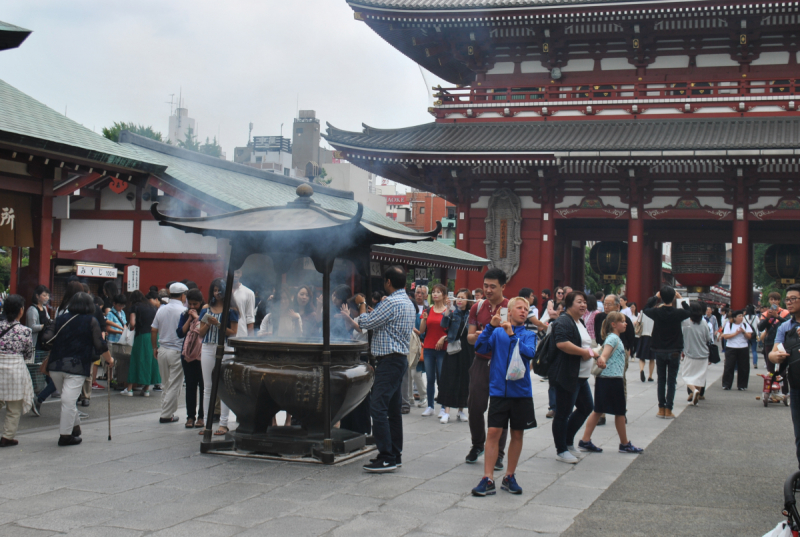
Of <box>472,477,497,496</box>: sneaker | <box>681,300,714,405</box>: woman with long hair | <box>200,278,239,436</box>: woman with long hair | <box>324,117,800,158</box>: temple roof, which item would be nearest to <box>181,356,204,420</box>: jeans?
<box>200,278,239,436</box>: woman with long hair

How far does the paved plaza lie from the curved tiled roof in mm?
11232

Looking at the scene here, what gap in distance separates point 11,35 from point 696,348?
404 inches

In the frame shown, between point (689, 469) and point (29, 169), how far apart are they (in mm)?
8767

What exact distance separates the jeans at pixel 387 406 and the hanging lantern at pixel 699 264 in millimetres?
17120

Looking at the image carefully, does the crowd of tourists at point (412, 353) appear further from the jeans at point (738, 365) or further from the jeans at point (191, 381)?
the jeans at point (738, 365)

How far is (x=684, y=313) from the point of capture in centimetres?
987

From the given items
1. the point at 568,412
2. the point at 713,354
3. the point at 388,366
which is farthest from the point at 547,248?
the point at 388,366

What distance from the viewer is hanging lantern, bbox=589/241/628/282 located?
881 inches

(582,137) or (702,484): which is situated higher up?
(582,137)

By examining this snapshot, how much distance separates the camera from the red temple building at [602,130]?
60.6 ft

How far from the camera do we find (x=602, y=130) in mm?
19703

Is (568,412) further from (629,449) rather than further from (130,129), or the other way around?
(130,129)

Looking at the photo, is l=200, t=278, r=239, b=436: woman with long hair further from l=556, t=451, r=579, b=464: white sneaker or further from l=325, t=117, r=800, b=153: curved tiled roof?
l=325, t=117, r=800, b=153: curved tiled roof

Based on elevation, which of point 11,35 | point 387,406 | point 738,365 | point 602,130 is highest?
point 602,130
